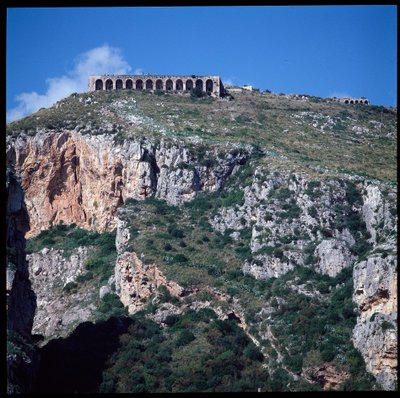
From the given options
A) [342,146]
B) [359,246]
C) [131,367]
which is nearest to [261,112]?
[342,146]

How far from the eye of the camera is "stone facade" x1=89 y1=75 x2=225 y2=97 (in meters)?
78.2

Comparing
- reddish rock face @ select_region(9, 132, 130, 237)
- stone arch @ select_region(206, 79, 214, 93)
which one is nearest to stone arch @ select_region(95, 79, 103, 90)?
stone arch @ select_region(206, 79, 214, 93)

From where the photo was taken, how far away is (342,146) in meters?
67.8

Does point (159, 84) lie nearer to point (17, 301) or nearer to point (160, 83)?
point (160, 83)

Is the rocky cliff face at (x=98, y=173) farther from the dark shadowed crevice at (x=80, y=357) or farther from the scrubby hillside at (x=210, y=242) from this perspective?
the dark shadowed crevice at (x=80, y=357)

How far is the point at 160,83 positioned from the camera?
79.4m

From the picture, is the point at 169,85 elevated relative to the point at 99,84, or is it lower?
elevated

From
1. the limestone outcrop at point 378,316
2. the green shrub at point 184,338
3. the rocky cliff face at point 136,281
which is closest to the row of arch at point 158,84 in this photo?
the rocky cliff face at point 136,281

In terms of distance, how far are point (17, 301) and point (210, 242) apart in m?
17.1

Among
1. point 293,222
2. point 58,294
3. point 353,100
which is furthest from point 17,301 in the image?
point 353,100

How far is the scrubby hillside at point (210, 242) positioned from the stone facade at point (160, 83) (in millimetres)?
3769
